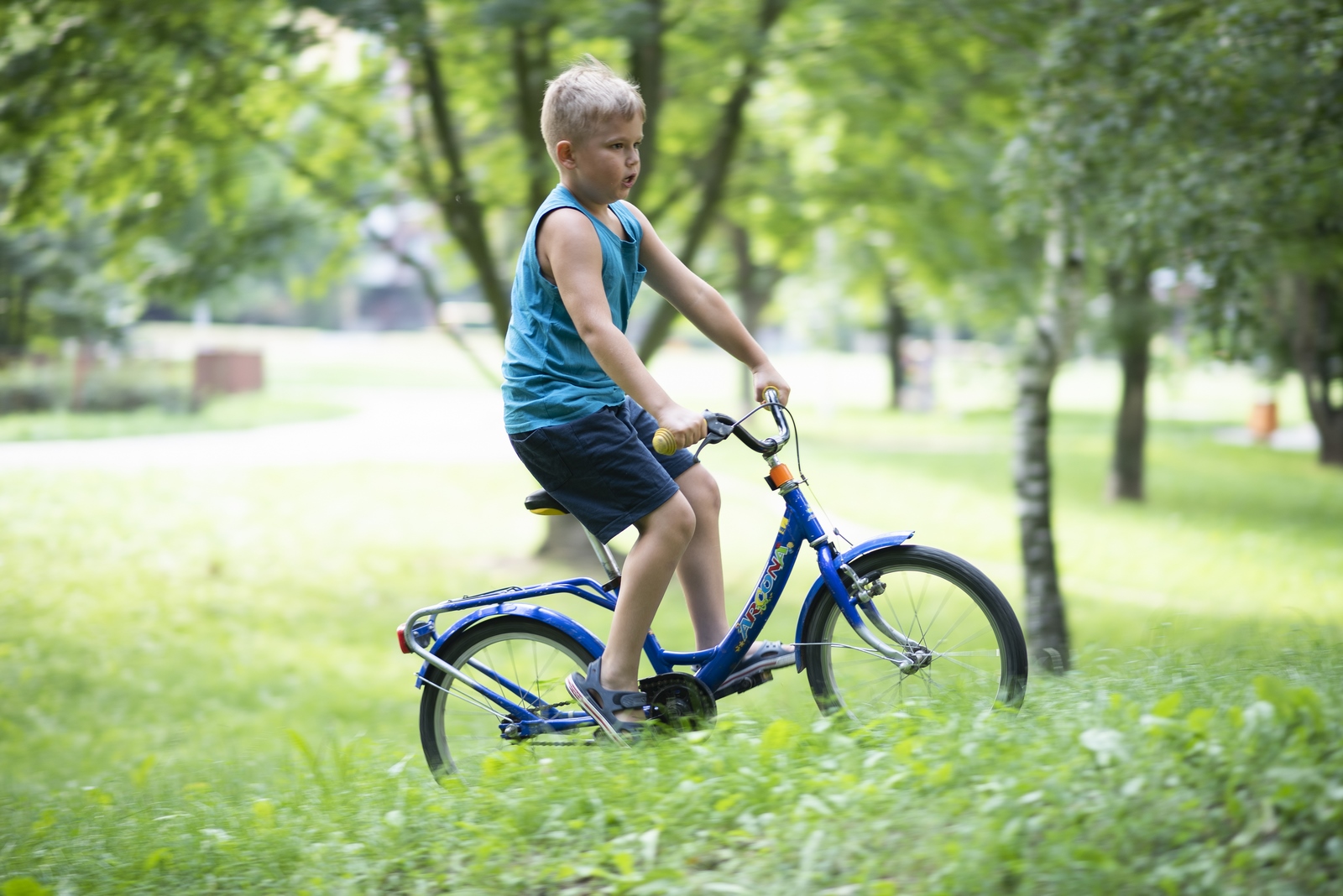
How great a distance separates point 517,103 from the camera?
10609 mm

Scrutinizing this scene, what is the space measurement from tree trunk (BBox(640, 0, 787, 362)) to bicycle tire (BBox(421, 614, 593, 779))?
21.6ft

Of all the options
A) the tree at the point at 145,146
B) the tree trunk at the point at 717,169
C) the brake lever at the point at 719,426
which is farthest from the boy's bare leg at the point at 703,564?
the tree trunk at the point at 717,169

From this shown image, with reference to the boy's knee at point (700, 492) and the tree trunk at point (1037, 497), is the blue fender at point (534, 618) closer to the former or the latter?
the boy's knee at point (700, 492)

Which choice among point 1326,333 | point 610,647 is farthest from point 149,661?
point 1326,333

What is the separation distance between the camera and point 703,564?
375 cm

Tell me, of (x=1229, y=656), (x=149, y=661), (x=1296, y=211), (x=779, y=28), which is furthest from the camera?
(x=779, y=28)

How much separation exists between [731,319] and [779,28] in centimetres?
731

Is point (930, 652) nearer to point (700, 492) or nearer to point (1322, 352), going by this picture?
point (700, 492)

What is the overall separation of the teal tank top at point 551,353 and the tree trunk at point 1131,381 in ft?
41.6

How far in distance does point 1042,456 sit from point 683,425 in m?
5.46

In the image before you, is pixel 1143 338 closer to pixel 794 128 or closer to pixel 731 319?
pixel 794 128

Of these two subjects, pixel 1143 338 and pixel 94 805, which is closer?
pixel 94 805

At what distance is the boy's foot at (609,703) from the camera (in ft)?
12.2

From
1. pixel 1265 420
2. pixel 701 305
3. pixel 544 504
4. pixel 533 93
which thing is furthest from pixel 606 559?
pixel 1265 420
